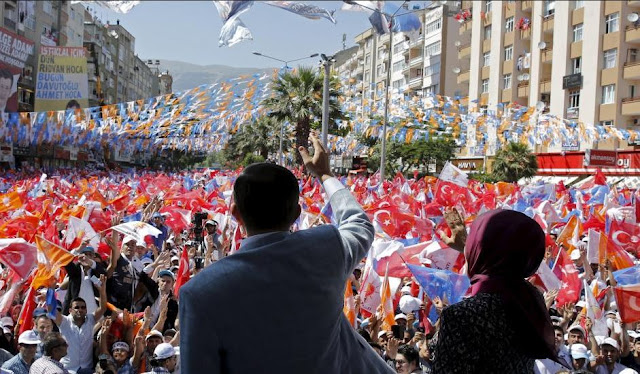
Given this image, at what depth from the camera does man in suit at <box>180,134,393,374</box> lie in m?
1.94

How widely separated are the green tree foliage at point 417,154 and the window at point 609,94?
11542 millimetres

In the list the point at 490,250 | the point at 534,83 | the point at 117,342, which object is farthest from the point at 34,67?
the point at 490,250

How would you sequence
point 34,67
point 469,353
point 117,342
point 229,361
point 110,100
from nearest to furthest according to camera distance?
point 229,361, point 469,353, point 117,342, point 34,67, point 110,100

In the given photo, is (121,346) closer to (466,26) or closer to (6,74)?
(6,74)

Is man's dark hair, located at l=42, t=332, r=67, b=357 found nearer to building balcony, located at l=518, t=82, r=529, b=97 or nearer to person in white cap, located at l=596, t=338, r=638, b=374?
person in white cap, located at l=596, t=338, r=638, b=374

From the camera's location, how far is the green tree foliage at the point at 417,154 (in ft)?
159

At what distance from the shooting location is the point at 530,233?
2271 millimetres

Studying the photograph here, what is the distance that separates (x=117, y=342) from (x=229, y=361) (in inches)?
179

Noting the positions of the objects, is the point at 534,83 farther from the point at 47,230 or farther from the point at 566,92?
the point at 47,230

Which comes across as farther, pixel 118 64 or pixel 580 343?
pixel 118 64

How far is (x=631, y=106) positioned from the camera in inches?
1406

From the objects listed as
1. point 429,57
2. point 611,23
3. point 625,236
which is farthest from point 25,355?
point 429,57

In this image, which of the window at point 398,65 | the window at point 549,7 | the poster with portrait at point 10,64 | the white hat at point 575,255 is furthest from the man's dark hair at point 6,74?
the white hat at point 575,255

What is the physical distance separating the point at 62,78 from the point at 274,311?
51644 mm
